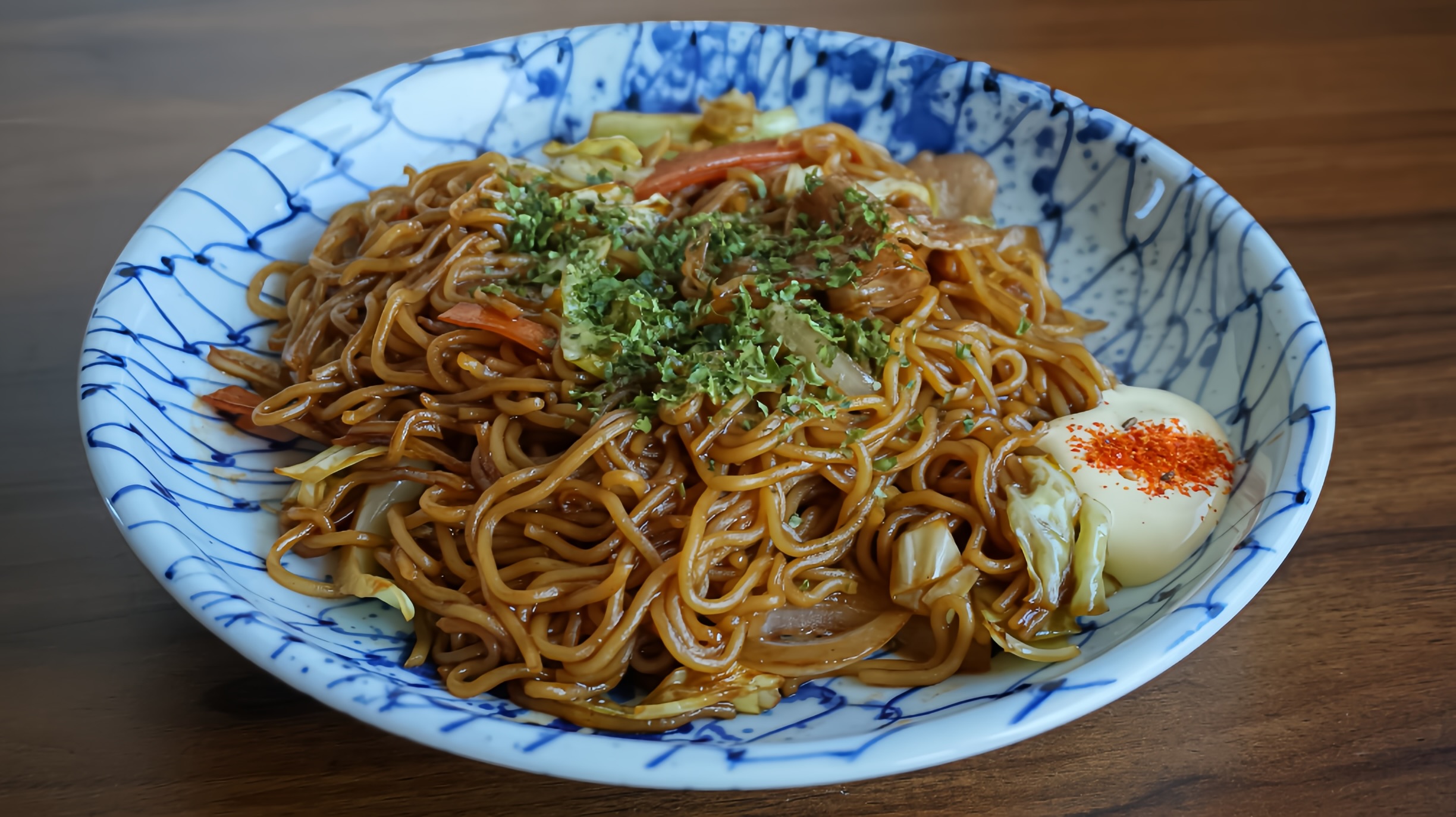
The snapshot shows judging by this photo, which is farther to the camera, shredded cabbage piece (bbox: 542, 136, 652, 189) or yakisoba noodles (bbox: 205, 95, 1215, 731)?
shredded cabbage piece (bbox: 542, 136, 652, 189)

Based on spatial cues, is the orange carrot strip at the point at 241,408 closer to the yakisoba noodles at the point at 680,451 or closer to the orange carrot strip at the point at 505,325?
the yakisoba noodles at the point at 680,451

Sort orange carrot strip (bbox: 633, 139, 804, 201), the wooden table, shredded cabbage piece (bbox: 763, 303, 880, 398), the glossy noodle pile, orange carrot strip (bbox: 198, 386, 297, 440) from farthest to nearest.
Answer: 1. orange carrot strip (bbox: 633, 139, 804, 201)
2. orange carrot strip (bbox: 198, 386, 297, 440)
3. shredded cabbage piece (bbox: 763, 303, 880, 398)
4. the glossy noodle pile
5. the wooden table

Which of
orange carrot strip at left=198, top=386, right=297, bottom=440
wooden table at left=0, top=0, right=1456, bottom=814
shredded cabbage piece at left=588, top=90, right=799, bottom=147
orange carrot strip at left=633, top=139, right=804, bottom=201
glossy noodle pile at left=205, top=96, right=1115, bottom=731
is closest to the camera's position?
wooden table at left=0, top=0, right=1456, bottom=814

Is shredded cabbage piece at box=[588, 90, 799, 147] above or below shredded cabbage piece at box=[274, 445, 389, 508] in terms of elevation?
above

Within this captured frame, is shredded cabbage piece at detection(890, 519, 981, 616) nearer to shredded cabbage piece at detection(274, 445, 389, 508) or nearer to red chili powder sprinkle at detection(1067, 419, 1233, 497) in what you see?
red chili powder sprinkle at detection(1067, 419, 1233, 497)

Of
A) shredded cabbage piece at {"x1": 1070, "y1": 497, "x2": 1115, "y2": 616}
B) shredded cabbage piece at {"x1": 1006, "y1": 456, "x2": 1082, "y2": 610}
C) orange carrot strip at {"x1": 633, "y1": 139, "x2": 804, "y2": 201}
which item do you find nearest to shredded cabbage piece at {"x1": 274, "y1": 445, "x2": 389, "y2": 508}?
orange carrot strip at {"x1": 633, "y1": 139, "x2": 804, "y2": 201}

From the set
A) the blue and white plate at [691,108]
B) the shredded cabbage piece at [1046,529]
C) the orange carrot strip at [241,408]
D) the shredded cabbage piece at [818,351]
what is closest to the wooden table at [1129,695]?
the blue and white plate at [691,108]

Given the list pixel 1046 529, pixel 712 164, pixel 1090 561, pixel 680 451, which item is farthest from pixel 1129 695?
pixel 712 164

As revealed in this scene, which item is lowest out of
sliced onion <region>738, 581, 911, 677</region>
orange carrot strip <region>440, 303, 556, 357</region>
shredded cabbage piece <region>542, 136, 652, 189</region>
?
sliced onion <region>738, 581, 911, 677</region>
